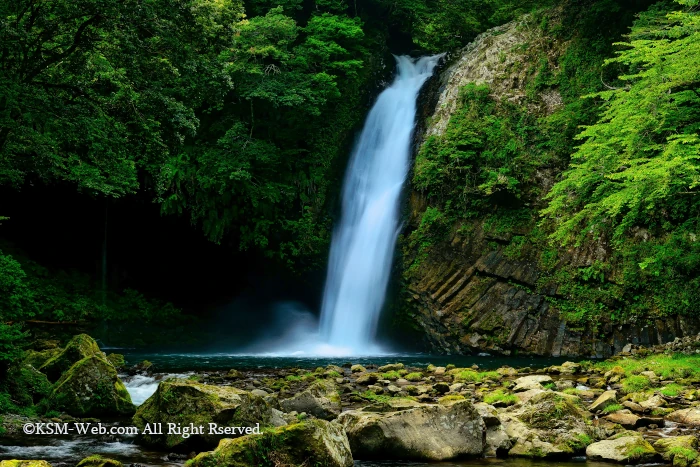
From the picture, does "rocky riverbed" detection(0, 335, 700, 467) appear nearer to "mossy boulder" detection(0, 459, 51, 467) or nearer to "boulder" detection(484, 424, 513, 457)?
"boulder" detection(484, 424, 513, 457)

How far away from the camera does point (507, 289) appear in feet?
61.6

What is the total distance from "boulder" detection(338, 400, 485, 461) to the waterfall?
1440 centimetres

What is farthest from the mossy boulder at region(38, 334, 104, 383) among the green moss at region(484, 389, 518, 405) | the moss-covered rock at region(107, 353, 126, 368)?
the green moss at region(484, 389, 518, 405)

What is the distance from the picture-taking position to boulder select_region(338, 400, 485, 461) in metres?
6.45

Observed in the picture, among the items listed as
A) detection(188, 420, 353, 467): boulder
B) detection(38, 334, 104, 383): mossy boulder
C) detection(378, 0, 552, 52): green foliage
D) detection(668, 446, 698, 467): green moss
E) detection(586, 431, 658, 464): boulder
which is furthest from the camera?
detection(378, 0, 552, 52): green foliage

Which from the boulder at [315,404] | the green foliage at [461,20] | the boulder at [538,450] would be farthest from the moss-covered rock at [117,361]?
the green foliage at [461,20]

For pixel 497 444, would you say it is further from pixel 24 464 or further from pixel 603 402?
pixel 24 464

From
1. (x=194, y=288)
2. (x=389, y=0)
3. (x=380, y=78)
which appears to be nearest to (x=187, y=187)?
(x=194, y=288)

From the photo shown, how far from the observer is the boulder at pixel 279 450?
521 centimetres

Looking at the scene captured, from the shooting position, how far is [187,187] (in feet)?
75.8

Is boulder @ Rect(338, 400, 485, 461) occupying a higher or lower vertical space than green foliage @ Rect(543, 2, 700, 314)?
lower

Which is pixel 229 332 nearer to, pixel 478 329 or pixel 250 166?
pixel 250 166

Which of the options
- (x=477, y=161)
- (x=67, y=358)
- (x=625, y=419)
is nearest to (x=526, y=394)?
(x=625, y=419)

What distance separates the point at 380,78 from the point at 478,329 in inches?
538
